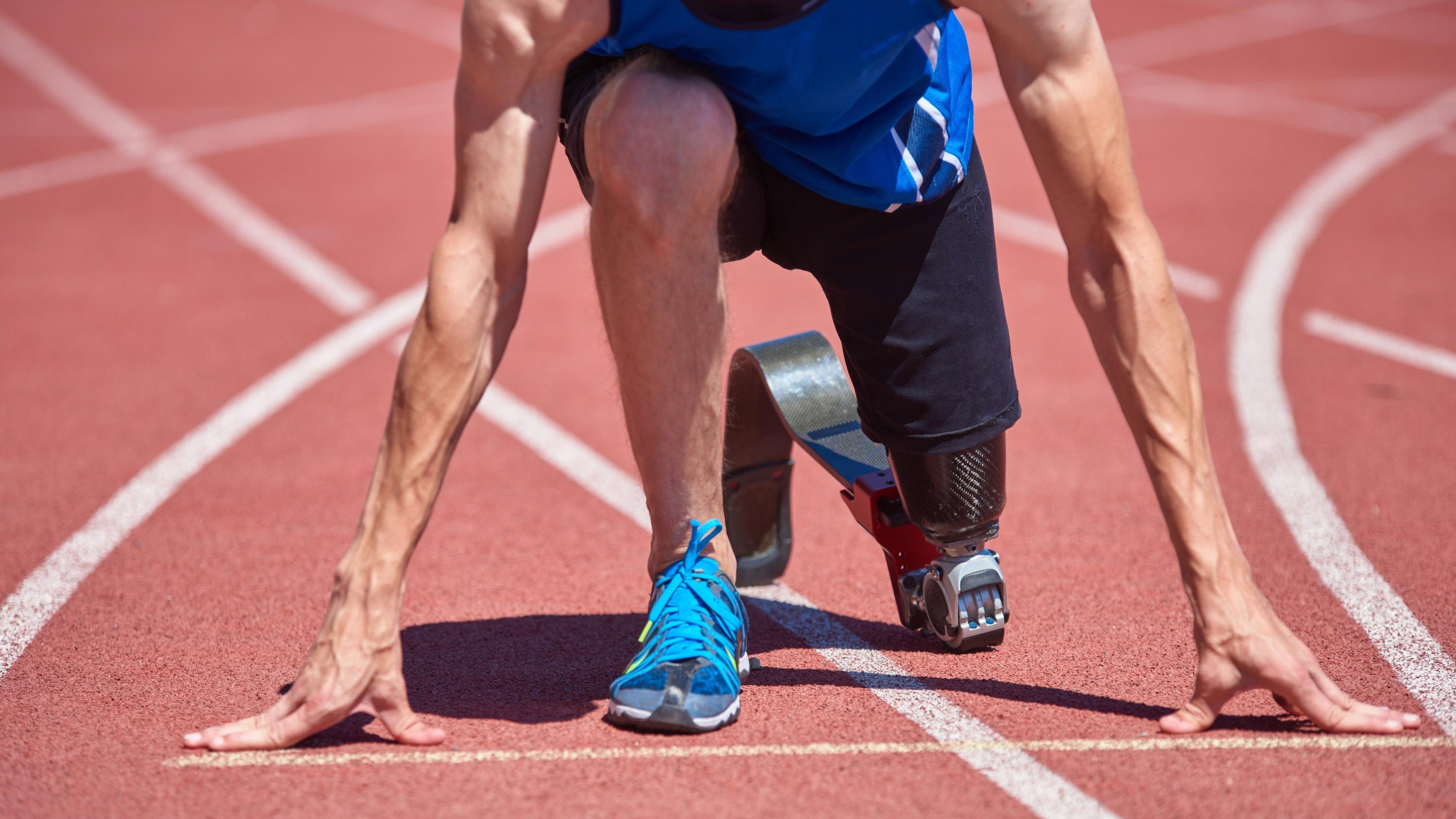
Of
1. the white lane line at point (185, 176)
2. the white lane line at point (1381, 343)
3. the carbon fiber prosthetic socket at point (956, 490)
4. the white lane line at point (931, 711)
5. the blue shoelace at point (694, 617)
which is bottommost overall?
the white lane line at point (931, 711)

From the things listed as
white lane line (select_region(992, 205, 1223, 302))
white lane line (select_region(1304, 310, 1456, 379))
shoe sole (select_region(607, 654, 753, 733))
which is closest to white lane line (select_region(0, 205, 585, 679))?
shoe sole (select_region(607, 654, 753, 733))

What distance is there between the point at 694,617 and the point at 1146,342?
40.4 inches

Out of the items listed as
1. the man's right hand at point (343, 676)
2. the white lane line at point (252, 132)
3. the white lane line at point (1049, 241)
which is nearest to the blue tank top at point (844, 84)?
the man's right hand at point (343, 676)

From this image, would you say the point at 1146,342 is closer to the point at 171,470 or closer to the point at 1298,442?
the point at 1298,442

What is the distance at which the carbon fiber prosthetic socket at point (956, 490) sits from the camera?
2.85 metres

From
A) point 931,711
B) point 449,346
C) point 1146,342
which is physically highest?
point 449,346

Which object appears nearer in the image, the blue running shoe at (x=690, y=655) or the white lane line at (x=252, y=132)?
the blue running shoe at (x=690, y=655)

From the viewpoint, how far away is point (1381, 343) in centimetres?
560

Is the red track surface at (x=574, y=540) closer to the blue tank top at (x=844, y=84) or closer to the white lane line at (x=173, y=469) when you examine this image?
the white lane line at (x=173, y=469)

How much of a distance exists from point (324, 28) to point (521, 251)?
14727 millimetres

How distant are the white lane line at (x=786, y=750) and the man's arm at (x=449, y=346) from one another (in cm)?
5

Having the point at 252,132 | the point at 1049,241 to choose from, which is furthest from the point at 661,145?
the point at 252,132

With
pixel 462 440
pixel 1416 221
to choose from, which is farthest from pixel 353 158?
pixel 1416 221

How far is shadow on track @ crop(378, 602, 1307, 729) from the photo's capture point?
2654mm
